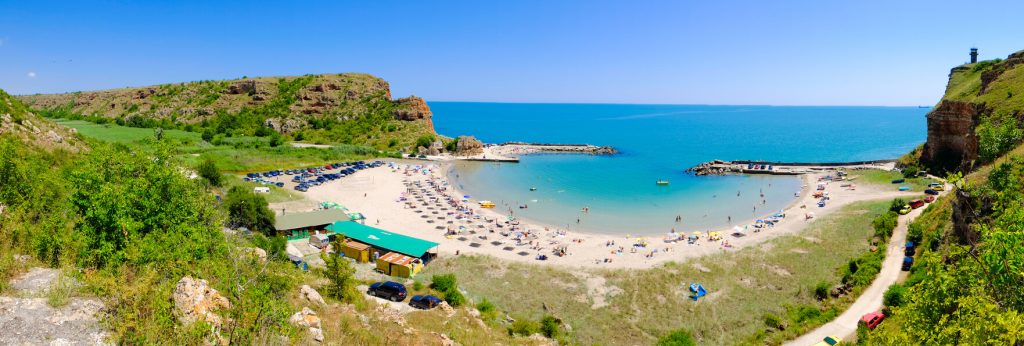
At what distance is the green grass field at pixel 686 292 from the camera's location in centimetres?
2145

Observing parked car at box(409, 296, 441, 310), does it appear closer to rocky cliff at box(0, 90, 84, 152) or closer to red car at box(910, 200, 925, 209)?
rocky cliff at box(0, 90, 84, 152)

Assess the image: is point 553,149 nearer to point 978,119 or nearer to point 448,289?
point 978,119

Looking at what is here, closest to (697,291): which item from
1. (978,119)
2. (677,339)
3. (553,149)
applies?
(677,339)

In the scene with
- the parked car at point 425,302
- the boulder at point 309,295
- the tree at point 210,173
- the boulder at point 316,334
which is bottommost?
the parked car at point 425,302

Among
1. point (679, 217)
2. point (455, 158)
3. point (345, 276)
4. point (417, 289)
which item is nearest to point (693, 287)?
point (417, 289)

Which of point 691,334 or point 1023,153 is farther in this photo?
point 1023,153

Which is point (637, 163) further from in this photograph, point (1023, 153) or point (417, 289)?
point (417, 289)

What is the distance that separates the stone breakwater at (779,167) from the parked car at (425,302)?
64181 millimetres

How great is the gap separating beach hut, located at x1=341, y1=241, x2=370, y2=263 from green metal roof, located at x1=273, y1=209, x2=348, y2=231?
5.37 metres

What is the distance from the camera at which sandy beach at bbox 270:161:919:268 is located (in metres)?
33.3

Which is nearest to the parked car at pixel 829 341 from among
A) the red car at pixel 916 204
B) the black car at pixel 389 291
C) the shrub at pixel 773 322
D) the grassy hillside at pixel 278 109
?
the shrub at pixel 773 322

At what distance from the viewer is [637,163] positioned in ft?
294

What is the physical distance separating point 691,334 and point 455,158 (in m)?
69.0

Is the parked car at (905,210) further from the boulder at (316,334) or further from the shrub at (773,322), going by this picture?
the boulder at (316,334)
